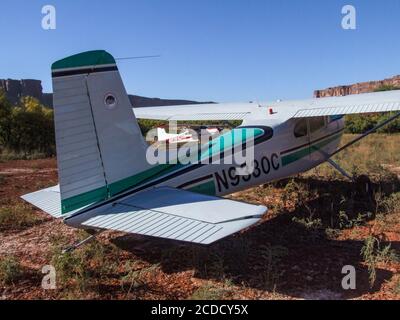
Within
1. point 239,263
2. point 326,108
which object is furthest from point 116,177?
point 326,108

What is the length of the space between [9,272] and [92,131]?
2085 mm

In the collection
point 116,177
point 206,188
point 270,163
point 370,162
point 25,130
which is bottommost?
point 370,162

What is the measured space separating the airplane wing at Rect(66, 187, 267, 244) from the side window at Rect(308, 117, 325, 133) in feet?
14.7

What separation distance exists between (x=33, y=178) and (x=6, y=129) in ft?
39.1

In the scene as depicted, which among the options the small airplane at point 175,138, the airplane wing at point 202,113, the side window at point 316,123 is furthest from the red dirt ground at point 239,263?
the small airplane at point 175,138

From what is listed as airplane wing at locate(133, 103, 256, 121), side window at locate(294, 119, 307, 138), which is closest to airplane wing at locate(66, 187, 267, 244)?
side window at locate(294, 119, 307, 138)

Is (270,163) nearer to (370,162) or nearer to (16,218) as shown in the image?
(16,218)

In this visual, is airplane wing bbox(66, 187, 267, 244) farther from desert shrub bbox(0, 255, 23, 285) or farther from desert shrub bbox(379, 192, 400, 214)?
desert shrub bbox(379, 192, 400, 214)

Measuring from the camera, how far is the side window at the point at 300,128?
7.68m

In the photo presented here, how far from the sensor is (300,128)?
781 cm

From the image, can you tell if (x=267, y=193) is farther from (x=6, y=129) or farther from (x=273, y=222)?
(x=6, y=129)

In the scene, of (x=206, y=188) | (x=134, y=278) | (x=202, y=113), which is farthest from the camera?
(x=202, y=113)
